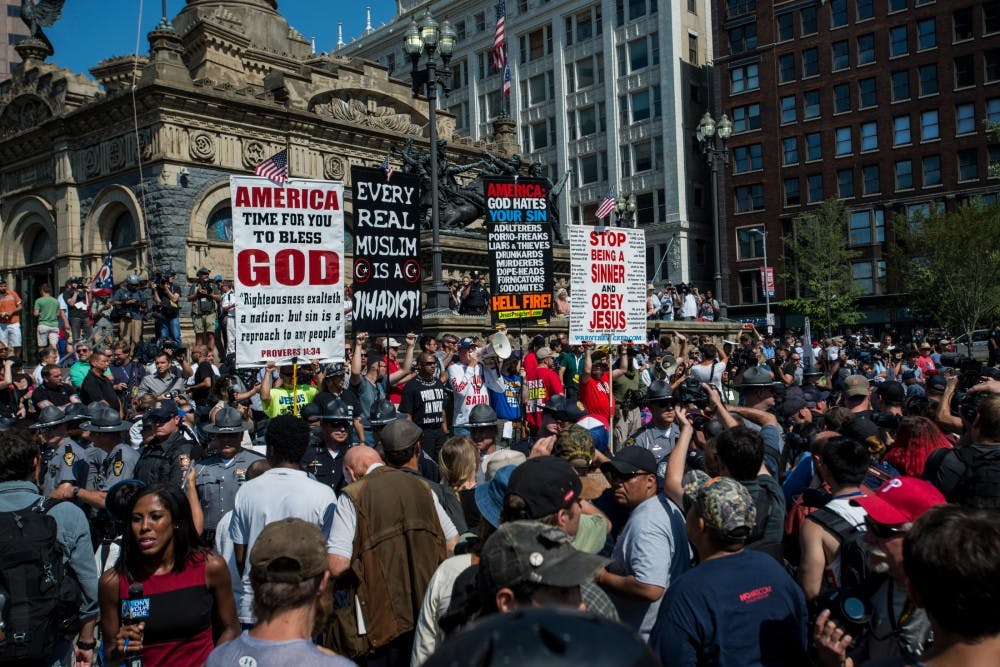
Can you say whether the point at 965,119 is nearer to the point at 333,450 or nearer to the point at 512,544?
the point at 333,450

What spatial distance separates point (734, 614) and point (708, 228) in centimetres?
5765

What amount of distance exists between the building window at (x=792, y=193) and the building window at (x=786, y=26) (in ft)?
30.0

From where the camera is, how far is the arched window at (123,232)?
85.9 ft

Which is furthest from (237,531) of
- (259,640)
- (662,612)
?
(662,612)

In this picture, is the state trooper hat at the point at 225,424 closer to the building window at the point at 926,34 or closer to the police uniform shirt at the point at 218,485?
the police uniform shirt at the point at 218,485

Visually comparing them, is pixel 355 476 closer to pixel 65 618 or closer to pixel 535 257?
pixel 65 618

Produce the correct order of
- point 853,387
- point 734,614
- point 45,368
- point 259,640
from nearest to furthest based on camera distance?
1. point 259,640
2. point 734,614
3. point 853,387
4. point 45,368

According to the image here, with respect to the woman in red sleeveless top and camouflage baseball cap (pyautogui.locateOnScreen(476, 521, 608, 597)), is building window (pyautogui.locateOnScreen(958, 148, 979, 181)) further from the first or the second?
camouflage baseball cap (pyautogui.locateOnScreen(476, 521, 608, 597))

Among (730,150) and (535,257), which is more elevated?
(730,150)

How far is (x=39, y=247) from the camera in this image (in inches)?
1156

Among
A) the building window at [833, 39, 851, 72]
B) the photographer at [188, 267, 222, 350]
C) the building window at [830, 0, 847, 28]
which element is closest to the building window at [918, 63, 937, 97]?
the building window at [833, 39, 851, 72]

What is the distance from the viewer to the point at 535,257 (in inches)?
558

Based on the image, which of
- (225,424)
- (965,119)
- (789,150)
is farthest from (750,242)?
(225,424)

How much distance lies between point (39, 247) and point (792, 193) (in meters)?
44.3
